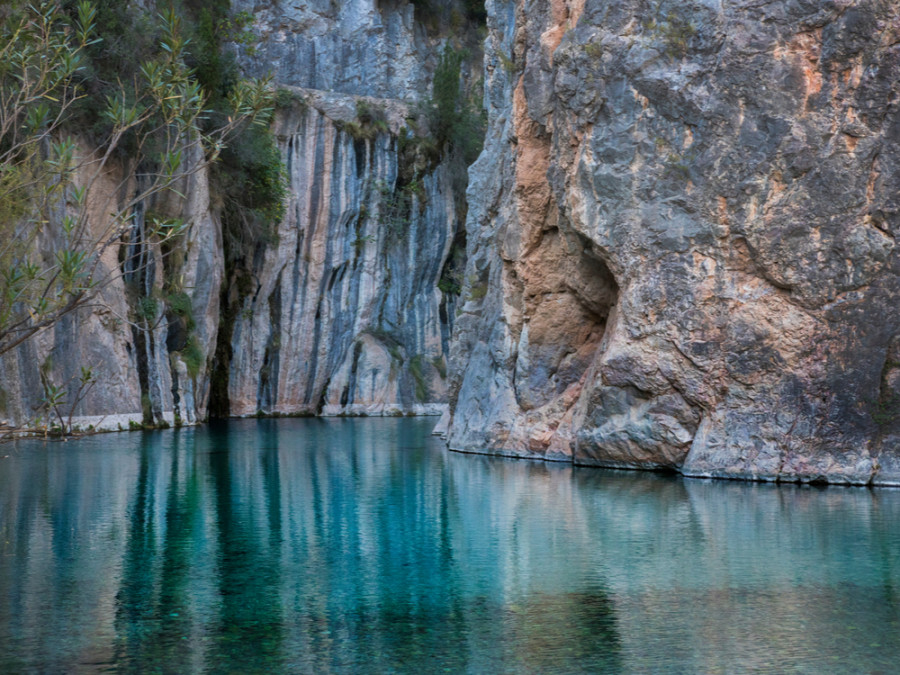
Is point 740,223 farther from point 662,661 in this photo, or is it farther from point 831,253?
point 662,661

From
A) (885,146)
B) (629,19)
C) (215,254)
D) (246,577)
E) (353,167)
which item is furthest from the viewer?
(353,167)

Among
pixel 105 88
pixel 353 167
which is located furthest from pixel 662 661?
pixel 353 167

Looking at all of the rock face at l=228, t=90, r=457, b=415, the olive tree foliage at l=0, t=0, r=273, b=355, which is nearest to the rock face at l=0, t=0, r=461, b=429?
the rock face at l=228, t=90, r=457, b=415

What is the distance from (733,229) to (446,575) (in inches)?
362

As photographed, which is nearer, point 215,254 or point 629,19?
point 629,19

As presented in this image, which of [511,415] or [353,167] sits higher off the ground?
[353,167]

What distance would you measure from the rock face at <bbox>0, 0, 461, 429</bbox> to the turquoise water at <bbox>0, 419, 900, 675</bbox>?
66.2 ft

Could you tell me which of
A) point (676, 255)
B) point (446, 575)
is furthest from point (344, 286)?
point (446, 575)

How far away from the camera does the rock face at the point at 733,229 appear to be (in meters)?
15.1

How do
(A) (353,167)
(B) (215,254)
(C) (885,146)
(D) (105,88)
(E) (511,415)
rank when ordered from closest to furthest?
(C) (885,146), (E) (511,415), (D) (105,88), (B) (215,254), (A) (353,167)

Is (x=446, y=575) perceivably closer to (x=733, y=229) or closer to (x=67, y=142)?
(x=67, y=142)

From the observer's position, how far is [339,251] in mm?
40625

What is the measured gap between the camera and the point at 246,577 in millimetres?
8867

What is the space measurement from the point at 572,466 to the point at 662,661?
478 inches
